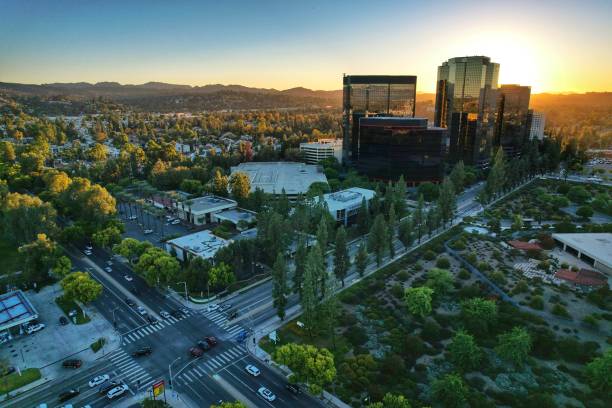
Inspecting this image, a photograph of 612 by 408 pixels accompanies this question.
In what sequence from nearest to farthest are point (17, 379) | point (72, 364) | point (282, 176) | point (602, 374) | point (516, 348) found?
point (602, 374) → point (17, 379) → point (516, 348) → point (72, 364) → point (282, 176)

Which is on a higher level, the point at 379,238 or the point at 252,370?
the point at 379,238

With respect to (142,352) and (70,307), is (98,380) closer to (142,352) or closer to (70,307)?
(142,352)

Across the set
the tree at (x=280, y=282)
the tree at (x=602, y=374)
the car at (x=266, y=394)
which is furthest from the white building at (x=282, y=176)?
the tree at (x=602, y=374)

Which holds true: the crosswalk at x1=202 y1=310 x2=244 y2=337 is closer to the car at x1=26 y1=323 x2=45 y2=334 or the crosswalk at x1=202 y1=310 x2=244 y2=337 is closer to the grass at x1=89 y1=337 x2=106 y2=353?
the grass at x1=89 y1=337 x2=106 y2=353

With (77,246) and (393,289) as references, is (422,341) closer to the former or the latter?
(393,289)

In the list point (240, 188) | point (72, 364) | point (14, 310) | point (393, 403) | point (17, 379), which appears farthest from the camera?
point (240, 188)

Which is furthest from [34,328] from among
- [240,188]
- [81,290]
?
[240,188]
